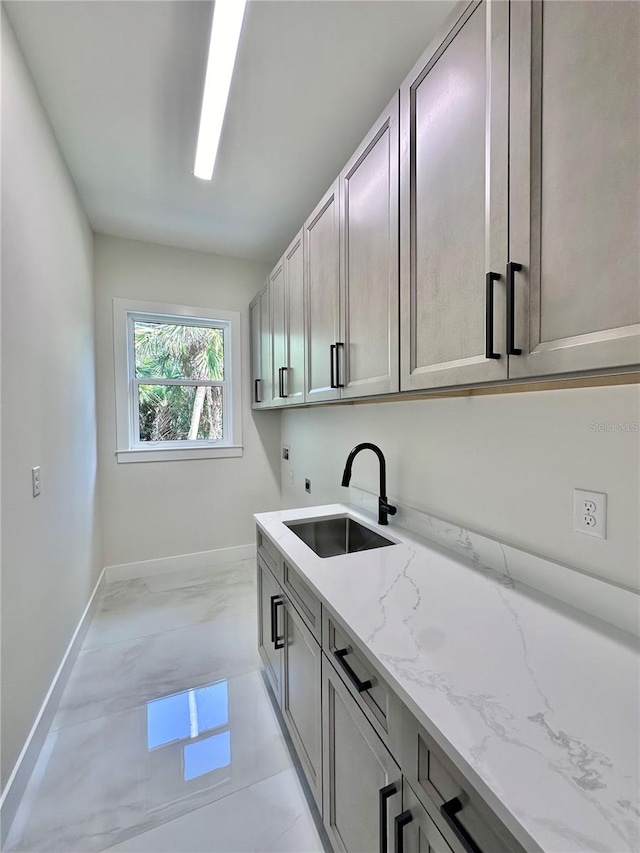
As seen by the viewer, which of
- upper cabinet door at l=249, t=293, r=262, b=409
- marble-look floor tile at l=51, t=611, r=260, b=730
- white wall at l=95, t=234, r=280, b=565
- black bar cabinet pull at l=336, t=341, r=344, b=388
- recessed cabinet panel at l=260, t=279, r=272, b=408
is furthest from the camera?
upper cabinet door at l=249, t=293, r=262, b=409

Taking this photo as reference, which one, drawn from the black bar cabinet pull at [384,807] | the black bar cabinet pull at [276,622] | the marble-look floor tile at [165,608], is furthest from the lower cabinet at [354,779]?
the marble-look floor tile at [165,608]

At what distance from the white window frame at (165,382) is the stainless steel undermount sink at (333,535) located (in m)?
1.79

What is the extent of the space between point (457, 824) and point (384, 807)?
0.81 ft

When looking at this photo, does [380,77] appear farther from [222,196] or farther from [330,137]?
[222,196]

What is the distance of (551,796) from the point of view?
467mm

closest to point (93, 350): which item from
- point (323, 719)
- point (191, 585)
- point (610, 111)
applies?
point (191, 585)

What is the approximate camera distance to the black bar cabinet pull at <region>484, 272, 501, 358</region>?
0.81 m

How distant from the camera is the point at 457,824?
1.86 feet

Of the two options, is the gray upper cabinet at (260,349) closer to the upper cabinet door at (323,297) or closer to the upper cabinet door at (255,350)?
the upper cabinet door at (255,350)

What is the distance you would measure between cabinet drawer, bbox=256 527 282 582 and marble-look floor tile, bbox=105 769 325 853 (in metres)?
0.75

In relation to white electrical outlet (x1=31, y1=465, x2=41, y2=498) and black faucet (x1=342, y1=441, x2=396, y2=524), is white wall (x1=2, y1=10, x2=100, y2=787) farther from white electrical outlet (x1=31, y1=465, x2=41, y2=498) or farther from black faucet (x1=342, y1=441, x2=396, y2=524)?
black faucet (x1=342, y1=441, x2=396, y2=524)

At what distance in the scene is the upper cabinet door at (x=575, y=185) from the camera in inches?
23.6

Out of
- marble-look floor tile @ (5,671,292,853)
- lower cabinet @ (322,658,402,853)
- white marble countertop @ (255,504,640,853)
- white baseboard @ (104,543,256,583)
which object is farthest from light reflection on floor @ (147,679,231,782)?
white baseboard @ (104,543,256,583)

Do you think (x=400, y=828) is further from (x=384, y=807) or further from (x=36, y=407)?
(x=36, y=407)
